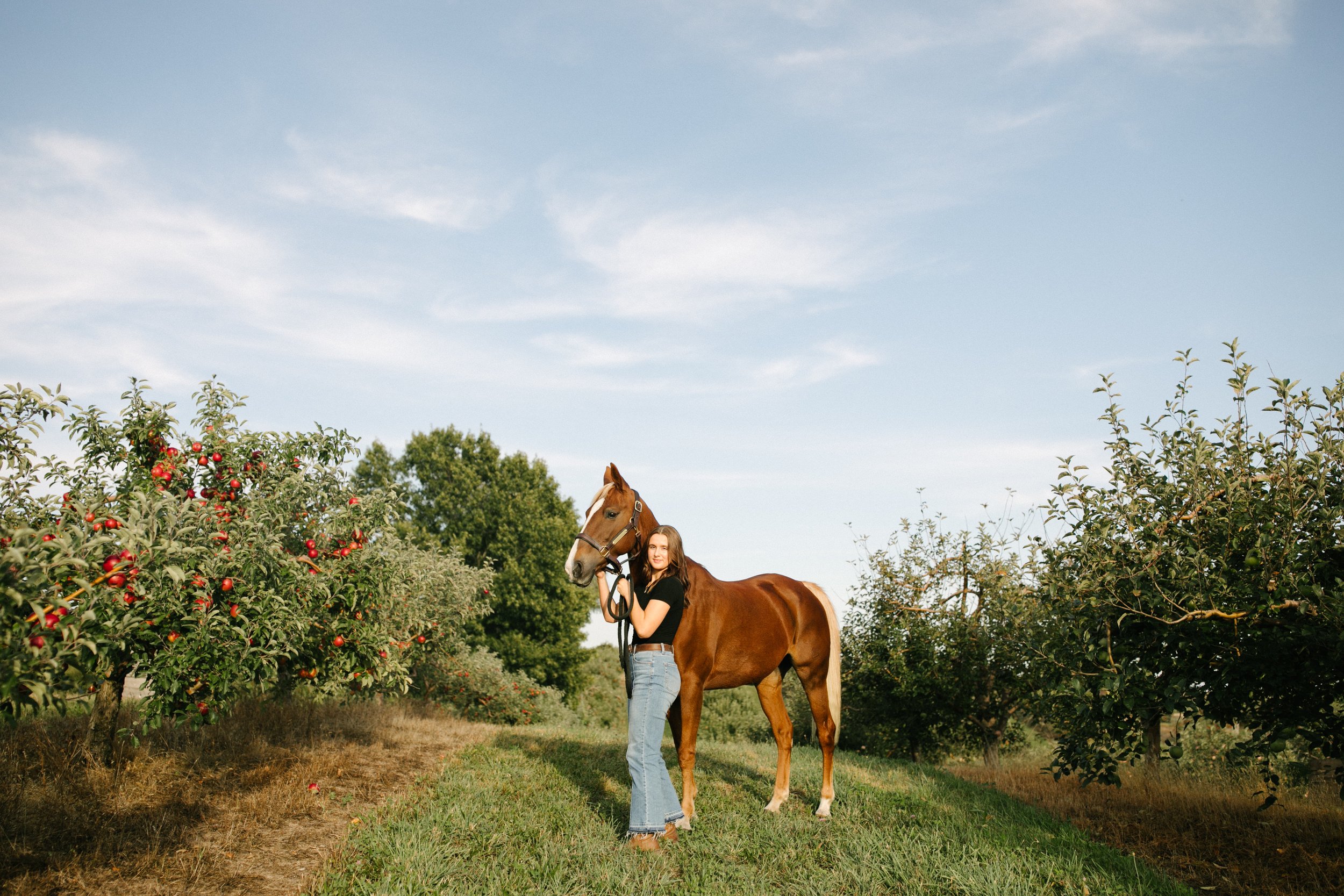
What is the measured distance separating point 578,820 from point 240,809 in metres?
3.07

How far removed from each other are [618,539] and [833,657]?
369 cm

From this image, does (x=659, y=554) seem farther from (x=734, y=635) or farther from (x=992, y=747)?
(x=992, y=747)

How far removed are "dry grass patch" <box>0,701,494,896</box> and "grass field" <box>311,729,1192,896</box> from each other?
0.54 metres

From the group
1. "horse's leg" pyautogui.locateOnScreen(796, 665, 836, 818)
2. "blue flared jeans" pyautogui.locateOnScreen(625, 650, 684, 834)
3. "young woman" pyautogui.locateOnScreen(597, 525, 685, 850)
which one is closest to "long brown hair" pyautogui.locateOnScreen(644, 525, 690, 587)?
"young woman" pyautogui.locateOnScreen(597, 525, 685, 850)

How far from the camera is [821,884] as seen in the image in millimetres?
5582

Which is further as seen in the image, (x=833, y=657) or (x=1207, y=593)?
(x=833, y=657)

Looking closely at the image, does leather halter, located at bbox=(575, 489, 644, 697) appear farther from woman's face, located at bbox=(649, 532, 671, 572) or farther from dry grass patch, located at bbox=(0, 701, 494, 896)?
dry grass patch, located at bbox=(0, 701, 494, 896)

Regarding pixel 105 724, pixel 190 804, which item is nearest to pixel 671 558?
pixel 190 804

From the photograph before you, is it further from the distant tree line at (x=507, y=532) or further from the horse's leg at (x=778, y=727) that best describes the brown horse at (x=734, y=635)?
the distant tree line at (x=507, y=532)

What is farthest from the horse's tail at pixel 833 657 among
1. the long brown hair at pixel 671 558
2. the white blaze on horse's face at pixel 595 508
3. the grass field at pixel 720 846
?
the white blaze on horse's face at pixel 595 508

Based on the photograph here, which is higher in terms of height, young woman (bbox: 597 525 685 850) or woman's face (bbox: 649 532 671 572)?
woman's face (bbox: 649 532 671 572)

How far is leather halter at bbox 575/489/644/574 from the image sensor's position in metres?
6.50

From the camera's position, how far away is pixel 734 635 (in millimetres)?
7730

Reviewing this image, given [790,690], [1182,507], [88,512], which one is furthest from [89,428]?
[790,690]
